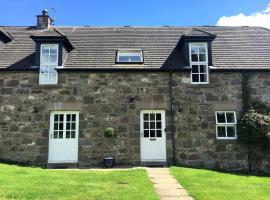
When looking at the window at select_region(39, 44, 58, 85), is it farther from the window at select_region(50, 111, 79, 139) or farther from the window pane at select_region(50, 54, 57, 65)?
the window at select_region(50, 111, 79, 139)

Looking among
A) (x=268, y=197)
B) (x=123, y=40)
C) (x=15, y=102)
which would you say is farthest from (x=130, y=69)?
(x=268, y=197)

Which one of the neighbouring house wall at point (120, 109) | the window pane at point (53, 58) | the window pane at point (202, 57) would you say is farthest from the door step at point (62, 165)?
the window pane at point (202, 57)

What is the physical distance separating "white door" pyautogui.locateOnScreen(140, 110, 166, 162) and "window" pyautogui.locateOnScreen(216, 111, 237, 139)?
7.81ft

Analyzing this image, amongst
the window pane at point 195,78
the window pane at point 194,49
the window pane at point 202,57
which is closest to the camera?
the window pane at point 195,78

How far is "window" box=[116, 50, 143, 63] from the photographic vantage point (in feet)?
50.6

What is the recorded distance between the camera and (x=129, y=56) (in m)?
15.7

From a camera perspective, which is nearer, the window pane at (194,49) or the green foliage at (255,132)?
the green foliage at (255,132)

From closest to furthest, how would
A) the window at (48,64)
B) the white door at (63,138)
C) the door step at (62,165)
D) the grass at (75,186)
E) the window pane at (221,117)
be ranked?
the grass at (75,186)
the door step at (62,165)
the white door at (63,138)
the window pane at (221,117)
the window at (48,64)

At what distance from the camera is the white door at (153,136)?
1424 cm

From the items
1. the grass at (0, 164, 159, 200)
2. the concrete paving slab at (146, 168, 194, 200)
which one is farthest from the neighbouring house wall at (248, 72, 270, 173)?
the grass at (0, 164, 159, 200)

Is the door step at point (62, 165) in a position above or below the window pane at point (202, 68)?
below

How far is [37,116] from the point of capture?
14312 mm

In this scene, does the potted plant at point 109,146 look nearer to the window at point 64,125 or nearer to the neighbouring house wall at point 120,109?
the neighbouring house wall at point 120,109

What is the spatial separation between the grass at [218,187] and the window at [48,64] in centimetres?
674
